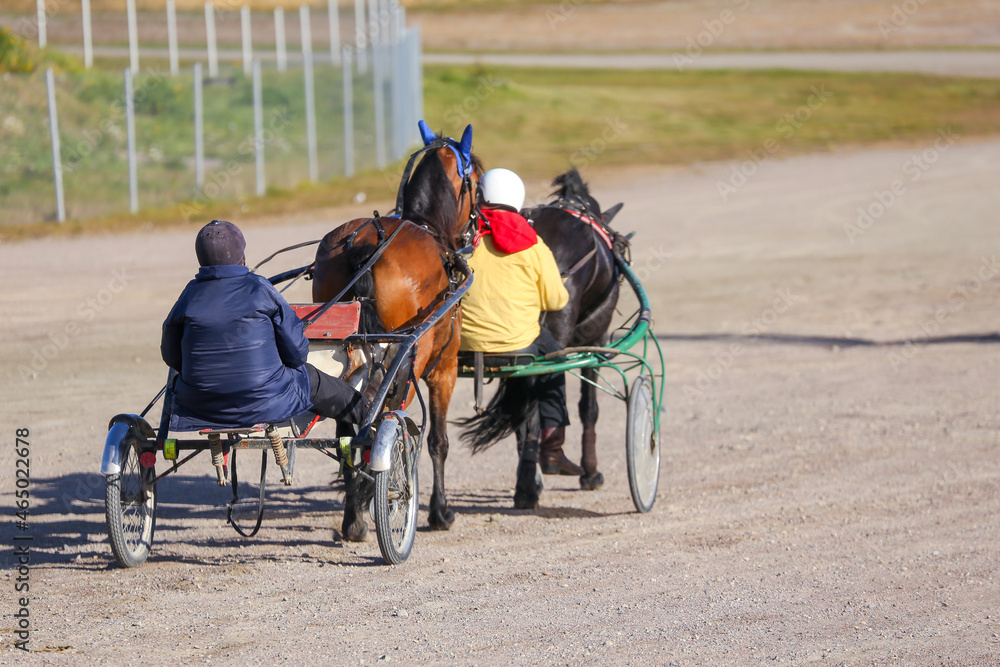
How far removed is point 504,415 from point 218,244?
2545mm

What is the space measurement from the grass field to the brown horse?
10.6m

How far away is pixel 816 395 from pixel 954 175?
13705mm

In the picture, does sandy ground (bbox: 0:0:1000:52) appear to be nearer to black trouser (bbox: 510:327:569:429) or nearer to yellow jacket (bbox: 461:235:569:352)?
black trouser (bbox: 510:327:569:429)

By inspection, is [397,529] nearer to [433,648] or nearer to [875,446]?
[433,648]

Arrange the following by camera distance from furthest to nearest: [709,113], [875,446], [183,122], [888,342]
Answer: [709,113]
[183,122]
[888,342]
[875,446]

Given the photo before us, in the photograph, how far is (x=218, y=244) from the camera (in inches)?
191

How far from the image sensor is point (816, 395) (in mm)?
9578

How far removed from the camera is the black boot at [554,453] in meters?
7.24

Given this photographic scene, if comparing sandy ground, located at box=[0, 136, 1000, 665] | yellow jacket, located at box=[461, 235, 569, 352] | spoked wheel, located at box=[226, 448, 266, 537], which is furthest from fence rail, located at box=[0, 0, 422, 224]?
yellow jacket, located at box=[461, 235, 569, 352]

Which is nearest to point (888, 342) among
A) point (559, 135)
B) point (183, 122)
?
point (183, 122)

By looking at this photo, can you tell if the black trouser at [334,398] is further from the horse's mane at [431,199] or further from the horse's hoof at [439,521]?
the horse's mane at [431,199]

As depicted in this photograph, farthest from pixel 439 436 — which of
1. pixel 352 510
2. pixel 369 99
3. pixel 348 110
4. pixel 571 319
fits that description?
pixel 369 99

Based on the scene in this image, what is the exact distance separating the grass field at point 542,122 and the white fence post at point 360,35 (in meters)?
1.07

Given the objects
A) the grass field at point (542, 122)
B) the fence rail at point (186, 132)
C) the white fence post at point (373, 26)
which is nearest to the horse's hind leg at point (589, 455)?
the grass field at point (542, 122)
